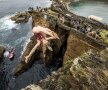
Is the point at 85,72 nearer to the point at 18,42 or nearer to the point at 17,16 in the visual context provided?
the point at 18,42

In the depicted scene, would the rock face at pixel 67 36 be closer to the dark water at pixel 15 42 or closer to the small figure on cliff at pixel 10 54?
the dark water at pixel 15 42

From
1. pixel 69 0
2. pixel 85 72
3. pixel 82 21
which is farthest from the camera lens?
pixel 69 0

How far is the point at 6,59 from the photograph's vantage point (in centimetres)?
4116

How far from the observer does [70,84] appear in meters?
13.5

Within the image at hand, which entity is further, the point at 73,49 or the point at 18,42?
the point at 18,42

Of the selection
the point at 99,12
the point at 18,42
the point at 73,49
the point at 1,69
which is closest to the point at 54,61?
the point at 73,49

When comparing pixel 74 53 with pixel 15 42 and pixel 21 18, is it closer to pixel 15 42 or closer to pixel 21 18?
pixel 15 42

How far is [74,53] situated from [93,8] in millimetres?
33372

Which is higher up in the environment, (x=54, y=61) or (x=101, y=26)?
(x=101, y=26)

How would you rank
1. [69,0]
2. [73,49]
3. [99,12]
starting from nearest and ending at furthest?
[73,49] < [99,12] < [69,0]

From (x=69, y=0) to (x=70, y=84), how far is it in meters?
67.0

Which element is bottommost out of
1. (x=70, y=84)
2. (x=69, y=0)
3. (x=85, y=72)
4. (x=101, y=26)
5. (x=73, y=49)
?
(x=69, y=0)

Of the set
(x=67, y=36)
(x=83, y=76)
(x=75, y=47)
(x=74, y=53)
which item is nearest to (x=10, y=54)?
(x=67, y=36)

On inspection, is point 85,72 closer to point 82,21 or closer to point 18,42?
point 82,21
